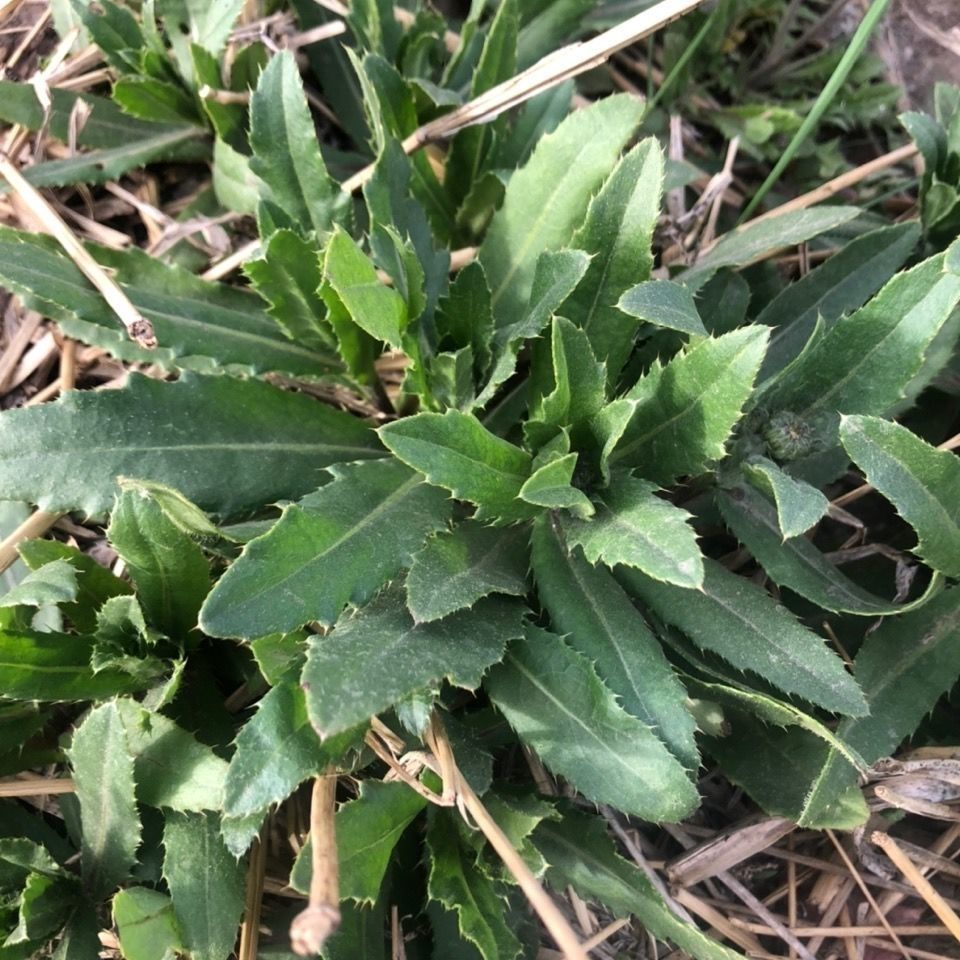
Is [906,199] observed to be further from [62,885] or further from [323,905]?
[62,885]

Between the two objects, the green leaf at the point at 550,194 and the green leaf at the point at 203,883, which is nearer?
the green leaf at the point at 203,883

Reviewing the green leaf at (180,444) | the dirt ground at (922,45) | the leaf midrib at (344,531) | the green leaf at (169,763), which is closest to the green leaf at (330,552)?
the leaf midrib at (344,531)

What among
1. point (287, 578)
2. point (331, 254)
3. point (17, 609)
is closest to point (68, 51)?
point (331, 254)

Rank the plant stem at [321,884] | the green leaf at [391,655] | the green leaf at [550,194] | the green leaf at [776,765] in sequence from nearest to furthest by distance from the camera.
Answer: the plant stem at [321,884] < the green leaf at [391,655] < the green leaf at [776,765] < the green leaf at [550,194]

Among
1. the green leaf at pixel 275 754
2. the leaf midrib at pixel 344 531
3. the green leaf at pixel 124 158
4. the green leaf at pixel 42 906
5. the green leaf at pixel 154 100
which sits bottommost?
the green leaf at pixel 42 906

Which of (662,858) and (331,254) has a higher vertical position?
(331,254)

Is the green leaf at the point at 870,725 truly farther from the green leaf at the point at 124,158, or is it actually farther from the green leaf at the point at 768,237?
the green leaf at the point at 124,158
